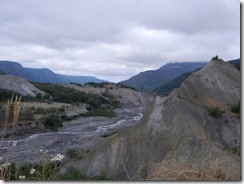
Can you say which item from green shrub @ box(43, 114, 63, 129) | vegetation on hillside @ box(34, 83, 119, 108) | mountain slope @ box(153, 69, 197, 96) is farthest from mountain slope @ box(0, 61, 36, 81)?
green shrub @ box(43, 114, 63, 129)

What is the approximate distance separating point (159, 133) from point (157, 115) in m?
1.10

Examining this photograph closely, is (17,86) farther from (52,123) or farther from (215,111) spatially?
(215,111)

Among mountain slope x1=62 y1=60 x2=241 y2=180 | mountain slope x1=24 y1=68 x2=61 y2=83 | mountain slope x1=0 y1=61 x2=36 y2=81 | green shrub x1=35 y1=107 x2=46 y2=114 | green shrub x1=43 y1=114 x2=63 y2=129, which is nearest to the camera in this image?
mountain slope x1=62 y1=60 x2=241 y2=180

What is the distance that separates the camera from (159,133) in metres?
11.8

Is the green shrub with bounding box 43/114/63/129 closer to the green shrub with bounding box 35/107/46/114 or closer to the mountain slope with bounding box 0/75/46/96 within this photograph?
the green shrub with bounding box 35/107/46/114

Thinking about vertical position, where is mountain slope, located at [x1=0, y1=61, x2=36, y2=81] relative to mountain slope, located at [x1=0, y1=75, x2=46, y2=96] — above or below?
above

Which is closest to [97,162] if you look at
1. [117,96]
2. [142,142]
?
[142,142]

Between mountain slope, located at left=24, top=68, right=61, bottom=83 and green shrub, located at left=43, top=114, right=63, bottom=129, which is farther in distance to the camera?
mountain slope, located at left=24, top=68, right=61, bottom=83

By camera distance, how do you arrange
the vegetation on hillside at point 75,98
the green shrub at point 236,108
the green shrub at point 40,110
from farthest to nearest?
the vegetation on hillside at point 75,98, the green shrub at point 40,110, the green shrub at point 236,108

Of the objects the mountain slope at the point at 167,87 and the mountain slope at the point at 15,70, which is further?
the mountain slope at the point at 15,70

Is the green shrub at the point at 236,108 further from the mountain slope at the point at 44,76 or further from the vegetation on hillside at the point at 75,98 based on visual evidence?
the mountain slope at the point at 44,76

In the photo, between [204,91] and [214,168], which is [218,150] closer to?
[214,168]

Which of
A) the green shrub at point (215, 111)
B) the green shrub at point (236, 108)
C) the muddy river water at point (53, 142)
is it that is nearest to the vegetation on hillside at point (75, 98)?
the muddy river water at point (53, 142)

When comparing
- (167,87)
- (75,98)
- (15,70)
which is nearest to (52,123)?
(167,87)
